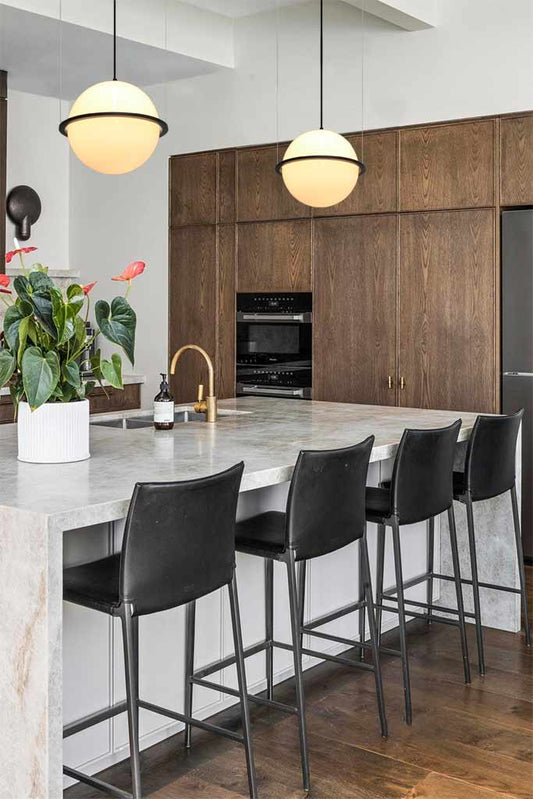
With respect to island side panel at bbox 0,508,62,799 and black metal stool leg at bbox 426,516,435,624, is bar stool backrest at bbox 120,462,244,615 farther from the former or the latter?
black metal stool leg at bbox 426,516,435,624

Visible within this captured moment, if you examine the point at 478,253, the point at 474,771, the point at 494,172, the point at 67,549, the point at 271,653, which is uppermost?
the point at 494,172

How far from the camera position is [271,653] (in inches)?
130

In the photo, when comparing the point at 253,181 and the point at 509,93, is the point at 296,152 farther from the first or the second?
the point at 253,181

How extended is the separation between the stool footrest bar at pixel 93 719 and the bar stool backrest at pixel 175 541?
0.50 metres

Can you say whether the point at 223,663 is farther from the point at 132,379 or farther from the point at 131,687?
the point at 132,379

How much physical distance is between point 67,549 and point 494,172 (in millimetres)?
3596

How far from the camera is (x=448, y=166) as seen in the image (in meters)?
5.35

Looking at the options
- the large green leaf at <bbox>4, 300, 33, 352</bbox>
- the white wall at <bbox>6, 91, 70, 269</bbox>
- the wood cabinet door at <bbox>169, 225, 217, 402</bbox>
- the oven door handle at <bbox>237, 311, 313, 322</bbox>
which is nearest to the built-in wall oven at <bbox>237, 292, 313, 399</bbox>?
the oven door handle at <bbox>237, 311, 313, 322</bbox>

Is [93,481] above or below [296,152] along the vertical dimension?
below

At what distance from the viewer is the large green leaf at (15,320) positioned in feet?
8.73

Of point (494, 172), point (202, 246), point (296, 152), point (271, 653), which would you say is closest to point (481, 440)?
point (271, 653)

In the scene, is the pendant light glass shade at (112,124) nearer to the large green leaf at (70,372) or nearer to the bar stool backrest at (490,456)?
the large green leaf at (70,372)

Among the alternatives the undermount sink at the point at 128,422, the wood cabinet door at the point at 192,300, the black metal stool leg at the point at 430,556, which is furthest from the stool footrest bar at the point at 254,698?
the wood cabinet door at the point at 192,300

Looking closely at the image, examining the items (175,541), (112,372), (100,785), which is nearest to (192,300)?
(112,372)
